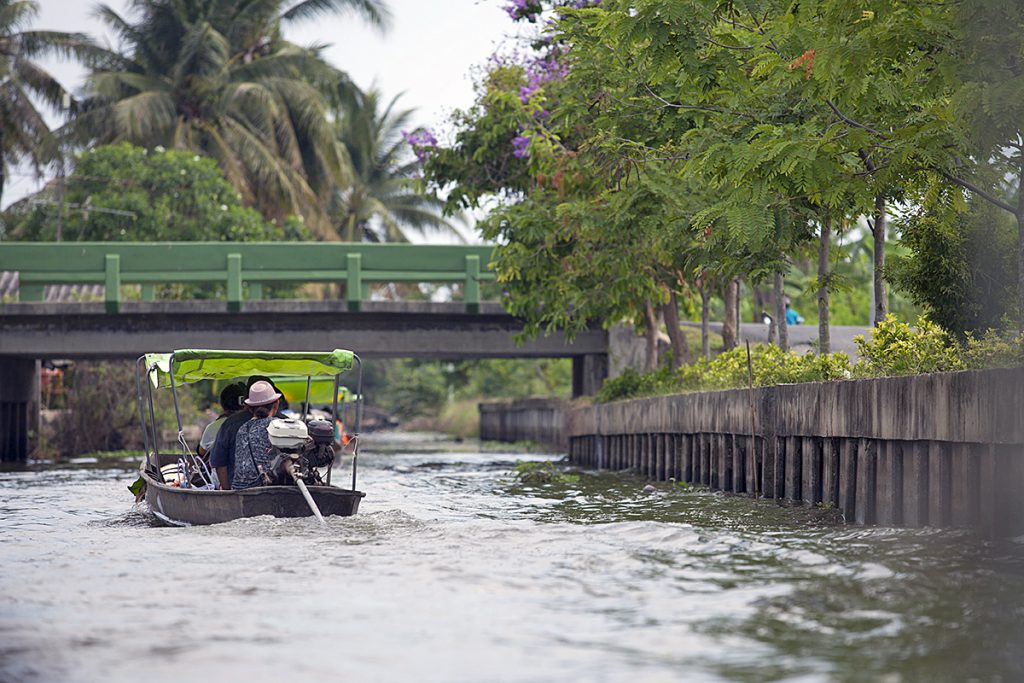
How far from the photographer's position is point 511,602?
960cm

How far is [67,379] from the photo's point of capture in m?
41.4

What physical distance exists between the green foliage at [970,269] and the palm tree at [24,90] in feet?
103

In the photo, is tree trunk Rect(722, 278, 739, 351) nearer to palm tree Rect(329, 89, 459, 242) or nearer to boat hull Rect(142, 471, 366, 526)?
boat hull Rect(142, 471, 366, 526)

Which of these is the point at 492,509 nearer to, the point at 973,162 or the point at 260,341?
the point at 973,162

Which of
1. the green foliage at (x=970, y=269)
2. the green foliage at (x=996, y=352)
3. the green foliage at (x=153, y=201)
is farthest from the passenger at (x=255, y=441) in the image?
the green foliage at (x=153, y=201)

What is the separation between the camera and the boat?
47.8 feet

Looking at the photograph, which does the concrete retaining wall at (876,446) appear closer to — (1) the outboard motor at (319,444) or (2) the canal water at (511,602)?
Result: (2) the canal water at (511,602)

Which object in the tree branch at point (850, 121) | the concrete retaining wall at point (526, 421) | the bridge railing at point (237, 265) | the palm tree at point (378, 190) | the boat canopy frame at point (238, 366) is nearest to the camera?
the tree branch at point (850, 121)

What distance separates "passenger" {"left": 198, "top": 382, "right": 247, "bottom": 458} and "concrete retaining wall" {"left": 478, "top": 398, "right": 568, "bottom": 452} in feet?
72.6

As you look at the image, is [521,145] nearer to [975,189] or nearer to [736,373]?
[736,373]

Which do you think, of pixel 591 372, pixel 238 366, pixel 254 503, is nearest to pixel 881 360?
pixel 254 503

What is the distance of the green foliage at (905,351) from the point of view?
46.9 feet

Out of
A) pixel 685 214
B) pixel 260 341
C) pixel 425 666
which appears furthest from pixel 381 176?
pixel 425 666

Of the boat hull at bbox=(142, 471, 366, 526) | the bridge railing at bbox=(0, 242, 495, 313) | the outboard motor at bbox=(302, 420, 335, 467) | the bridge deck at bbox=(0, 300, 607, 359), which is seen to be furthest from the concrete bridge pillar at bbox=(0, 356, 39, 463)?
the outboard motor at bbox=(302, 420, 335, 467)
